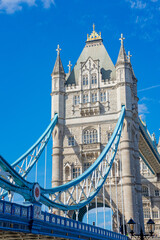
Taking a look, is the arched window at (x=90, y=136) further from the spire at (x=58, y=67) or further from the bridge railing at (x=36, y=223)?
the bridge railing at (x=36, y=223)

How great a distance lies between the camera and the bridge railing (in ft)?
54.8

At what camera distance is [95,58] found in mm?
46281

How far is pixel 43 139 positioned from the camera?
40188mm

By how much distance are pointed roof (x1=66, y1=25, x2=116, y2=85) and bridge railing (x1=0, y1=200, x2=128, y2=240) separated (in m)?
22.3

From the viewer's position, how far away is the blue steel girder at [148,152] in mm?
49844

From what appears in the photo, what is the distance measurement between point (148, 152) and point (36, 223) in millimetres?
38918

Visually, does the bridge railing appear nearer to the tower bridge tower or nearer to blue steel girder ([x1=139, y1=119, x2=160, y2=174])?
the tower bridge tower

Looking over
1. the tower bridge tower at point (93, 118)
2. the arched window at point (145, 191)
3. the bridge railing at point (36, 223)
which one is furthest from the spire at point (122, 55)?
the arched window at point (145, 191)

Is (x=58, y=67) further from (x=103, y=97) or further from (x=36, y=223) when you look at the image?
(x=36, y=223)

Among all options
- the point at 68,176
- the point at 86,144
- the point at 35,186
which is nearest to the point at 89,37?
the point at 86,144

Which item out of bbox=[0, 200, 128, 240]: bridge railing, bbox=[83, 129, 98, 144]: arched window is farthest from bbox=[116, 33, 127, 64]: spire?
bbox=[0, 200, 128, 240]: bridge railing

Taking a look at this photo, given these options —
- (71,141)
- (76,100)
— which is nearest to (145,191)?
(71,141)

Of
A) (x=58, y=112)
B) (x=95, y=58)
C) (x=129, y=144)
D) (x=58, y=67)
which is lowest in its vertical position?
(x=129, y=144)

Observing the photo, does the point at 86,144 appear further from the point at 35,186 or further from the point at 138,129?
the point at 35,186
